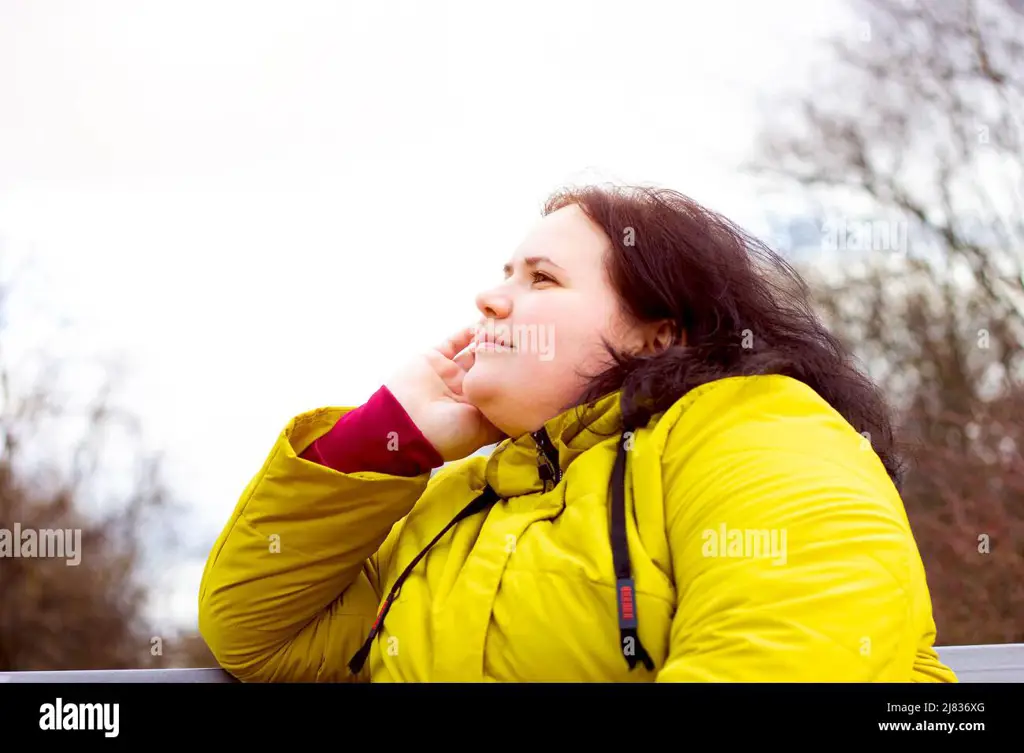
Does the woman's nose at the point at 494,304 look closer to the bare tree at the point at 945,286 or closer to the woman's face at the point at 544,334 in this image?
the woman's face at the point at 544,334

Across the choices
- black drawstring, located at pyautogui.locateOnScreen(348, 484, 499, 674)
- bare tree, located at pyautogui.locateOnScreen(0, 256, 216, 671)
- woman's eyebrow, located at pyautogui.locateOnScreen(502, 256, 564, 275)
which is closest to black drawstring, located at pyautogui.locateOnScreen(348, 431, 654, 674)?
black drawstring, located at pyautogui.locateOnScreen(348, 484, 499, 674)

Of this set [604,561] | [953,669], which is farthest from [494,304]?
[953,669]

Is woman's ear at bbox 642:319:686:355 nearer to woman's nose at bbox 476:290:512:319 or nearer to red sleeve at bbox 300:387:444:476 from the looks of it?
woman's nose at bbox 476:290:512:319

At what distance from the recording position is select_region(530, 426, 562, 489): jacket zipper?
1.16 m

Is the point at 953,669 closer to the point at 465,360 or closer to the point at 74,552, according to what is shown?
the point at 465,360

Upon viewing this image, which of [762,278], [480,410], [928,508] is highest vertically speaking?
[762,278]

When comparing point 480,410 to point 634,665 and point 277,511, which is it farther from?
point 634,665

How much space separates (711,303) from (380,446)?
0.48 metres

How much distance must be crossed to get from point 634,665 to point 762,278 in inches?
23.8

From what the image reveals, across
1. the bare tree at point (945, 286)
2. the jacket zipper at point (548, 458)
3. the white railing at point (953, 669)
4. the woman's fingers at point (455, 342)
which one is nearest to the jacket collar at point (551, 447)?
the jacket zipper at point (548, 458)

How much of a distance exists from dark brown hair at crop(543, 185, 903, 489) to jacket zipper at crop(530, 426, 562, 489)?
7 cm

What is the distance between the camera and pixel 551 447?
116 centimetres

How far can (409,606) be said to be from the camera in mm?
1143
